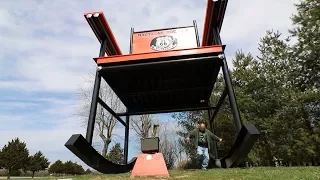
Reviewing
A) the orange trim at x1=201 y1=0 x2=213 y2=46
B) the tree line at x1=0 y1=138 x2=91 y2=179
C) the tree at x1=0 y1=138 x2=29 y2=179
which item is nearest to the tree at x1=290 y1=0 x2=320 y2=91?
the orange trim at x1=201 y1=0 x2=213 y2=46

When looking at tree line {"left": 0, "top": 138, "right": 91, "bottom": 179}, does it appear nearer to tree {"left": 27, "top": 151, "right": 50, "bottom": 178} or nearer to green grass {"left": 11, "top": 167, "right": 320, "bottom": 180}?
tree {"left": 27, "top": 151, "right": 50, "bottom": 178}

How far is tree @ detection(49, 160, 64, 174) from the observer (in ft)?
133

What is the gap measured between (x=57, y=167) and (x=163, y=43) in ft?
135

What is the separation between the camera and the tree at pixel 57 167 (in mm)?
40444

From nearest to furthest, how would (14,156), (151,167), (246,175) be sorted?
1. (246,175)
2. (151,167)
3. (14,156)

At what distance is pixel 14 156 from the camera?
1511 inches

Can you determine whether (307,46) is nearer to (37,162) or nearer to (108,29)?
(108,29)

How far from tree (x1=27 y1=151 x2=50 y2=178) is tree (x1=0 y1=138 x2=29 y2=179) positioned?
1868 millimetres

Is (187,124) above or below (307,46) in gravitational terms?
below

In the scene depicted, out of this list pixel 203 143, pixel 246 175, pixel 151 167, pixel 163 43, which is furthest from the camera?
pixel 203 143

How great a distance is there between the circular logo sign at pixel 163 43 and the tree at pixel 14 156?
132 ft

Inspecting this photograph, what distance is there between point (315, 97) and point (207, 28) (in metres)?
14.0

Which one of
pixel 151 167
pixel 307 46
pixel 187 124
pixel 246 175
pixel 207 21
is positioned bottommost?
pixel 246 175

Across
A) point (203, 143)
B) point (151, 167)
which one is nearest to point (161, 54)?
point (151, 167)
